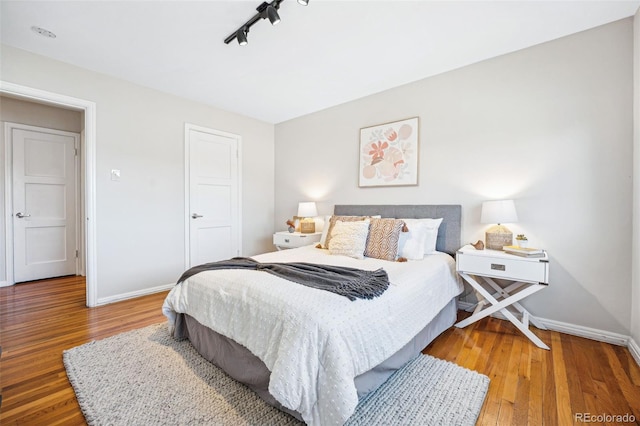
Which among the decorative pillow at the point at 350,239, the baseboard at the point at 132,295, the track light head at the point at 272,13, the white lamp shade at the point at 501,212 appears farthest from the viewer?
the baseboard at the point at 132,295

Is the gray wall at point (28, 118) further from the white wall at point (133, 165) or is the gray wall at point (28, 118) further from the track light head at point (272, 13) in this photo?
the track light head at point (272, 13)

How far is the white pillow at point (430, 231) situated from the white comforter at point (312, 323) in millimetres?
550

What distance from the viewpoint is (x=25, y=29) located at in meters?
2.24

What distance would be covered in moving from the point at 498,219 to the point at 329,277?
1.58 meters

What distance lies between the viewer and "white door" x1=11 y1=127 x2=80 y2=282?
3.73 metres

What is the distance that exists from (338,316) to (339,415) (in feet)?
1.27

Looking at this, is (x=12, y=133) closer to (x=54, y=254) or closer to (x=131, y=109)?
(x=54, y=254)

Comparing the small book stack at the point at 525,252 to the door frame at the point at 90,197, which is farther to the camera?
the door frame at the point at 90,197

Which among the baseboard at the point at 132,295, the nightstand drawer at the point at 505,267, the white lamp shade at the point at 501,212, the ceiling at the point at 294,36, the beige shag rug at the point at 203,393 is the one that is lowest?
the beige shag rug at the point at 203,393

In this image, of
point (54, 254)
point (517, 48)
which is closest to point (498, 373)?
point (517, 48)

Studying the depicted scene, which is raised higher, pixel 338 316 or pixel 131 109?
pixel 131 109

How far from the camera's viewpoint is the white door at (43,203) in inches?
147

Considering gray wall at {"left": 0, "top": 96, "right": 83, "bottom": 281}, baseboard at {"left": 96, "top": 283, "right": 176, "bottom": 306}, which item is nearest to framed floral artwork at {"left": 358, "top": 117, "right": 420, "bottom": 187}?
baseboard at {"left": 96, "top": 283, "right": 176, "bottom": 306}

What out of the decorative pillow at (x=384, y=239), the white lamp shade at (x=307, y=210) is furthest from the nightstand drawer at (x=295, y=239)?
the decorative pillow at (x=384, y=239)
